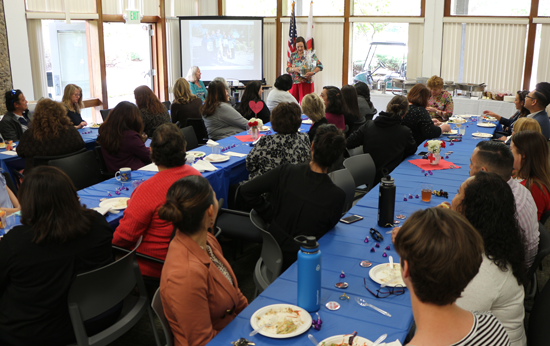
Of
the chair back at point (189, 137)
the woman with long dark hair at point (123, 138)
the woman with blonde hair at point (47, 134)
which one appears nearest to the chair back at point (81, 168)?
the woman with long dark hair at point (123, 138)

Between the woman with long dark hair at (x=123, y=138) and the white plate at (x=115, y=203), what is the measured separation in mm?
1221

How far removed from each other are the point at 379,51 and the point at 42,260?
910 cm

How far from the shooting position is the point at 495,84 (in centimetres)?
912

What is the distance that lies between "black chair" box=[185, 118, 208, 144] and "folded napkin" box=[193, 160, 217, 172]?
1.89 meters

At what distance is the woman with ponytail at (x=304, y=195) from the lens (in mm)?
2684

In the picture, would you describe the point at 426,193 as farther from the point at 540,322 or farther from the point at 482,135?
the point at 482,135

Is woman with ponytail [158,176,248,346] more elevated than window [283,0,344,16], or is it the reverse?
window [283,0,344,16]

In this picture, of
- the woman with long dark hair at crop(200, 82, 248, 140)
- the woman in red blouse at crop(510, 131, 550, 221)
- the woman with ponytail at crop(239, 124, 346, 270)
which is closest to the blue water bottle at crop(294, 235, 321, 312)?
the woman with ponytail at crop(239, 124, 346, 270)

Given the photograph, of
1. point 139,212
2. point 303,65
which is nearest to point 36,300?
point 139,212

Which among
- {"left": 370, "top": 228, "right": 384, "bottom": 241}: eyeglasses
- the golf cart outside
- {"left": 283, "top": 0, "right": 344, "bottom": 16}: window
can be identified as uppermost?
{"left": 283, "top": 0, "right": 344, "bottom": 16}: window

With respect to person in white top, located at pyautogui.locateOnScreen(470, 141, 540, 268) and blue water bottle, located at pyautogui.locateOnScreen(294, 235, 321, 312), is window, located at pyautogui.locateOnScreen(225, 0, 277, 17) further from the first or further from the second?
blue water bottle, located at pyautogui.locateOnScreen(294, 235, 321, 312)

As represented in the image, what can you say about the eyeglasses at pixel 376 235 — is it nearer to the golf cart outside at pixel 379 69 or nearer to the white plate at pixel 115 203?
the white plate at pixel 115 203

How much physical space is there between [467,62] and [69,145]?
25.5ft

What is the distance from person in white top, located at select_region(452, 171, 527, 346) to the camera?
1848 mm
